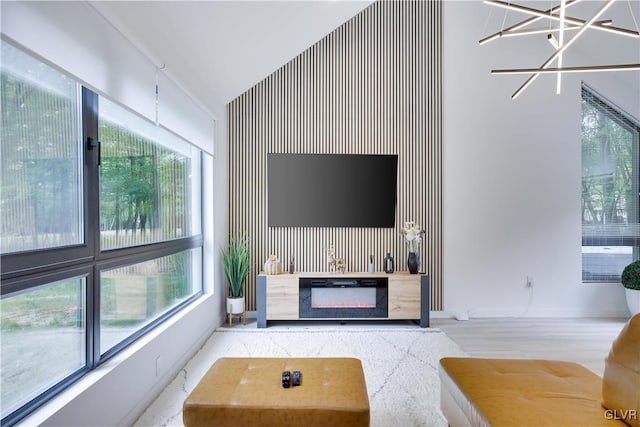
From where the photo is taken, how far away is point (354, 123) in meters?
4.30

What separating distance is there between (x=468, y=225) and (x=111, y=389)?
402 cm

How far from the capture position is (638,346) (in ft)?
4.27

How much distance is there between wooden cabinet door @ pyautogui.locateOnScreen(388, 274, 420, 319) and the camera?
3951 mm

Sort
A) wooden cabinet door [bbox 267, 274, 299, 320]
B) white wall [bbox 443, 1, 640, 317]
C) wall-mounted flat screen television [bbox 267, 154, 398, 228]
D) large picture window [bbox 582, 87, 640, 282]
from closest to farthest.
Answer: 1. wooden cabinet door [bbox 267, 274, 299, 320]
2. wall-mounted flat screen television [bbox 267, 154, 398, 228]
3. white wall [bbox 443, 1, 640, 317]
4. large picture window [bbox 582, 87, 640, 282]

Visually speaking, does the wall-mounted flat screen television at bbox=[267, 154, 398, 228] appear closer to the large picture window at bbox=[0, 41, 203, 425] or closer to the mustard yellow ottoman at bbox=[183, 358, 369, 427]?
the large picture window at bbox=[0, 41, 203, 425]

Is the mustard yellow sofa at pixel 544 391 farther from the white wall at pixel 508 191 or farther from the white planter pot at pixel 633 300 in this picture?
the white planter pot at pixel 633 300

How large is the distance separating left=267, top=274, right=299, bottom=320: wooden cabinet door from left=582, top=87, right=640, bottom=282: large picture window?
377 centimetres

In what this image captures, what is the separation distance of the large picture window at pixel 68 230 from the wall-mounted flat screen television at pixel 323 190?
5.29 feet

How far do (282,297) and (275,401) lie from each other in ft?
7.62

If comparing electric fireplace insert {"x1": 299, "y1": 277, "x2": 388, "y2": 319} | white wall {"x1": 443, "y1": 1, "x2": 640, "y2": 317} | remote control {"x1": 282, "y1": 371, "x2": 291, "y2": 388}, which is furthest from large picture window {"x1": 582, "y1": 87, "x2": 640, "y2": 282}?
remote control {"x1": 282, "y1": 371, "x2": 291, "y2": 388}

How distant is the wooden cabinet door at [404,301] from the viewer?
395cm

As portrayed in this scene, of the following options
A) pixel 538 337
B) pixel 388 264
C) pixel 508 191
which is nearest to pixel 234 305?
pixel 388 264

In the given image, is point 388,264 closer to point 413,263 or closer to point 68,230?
point 413,263

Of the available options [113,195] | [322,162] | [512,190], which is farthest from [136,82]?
[512,190]
